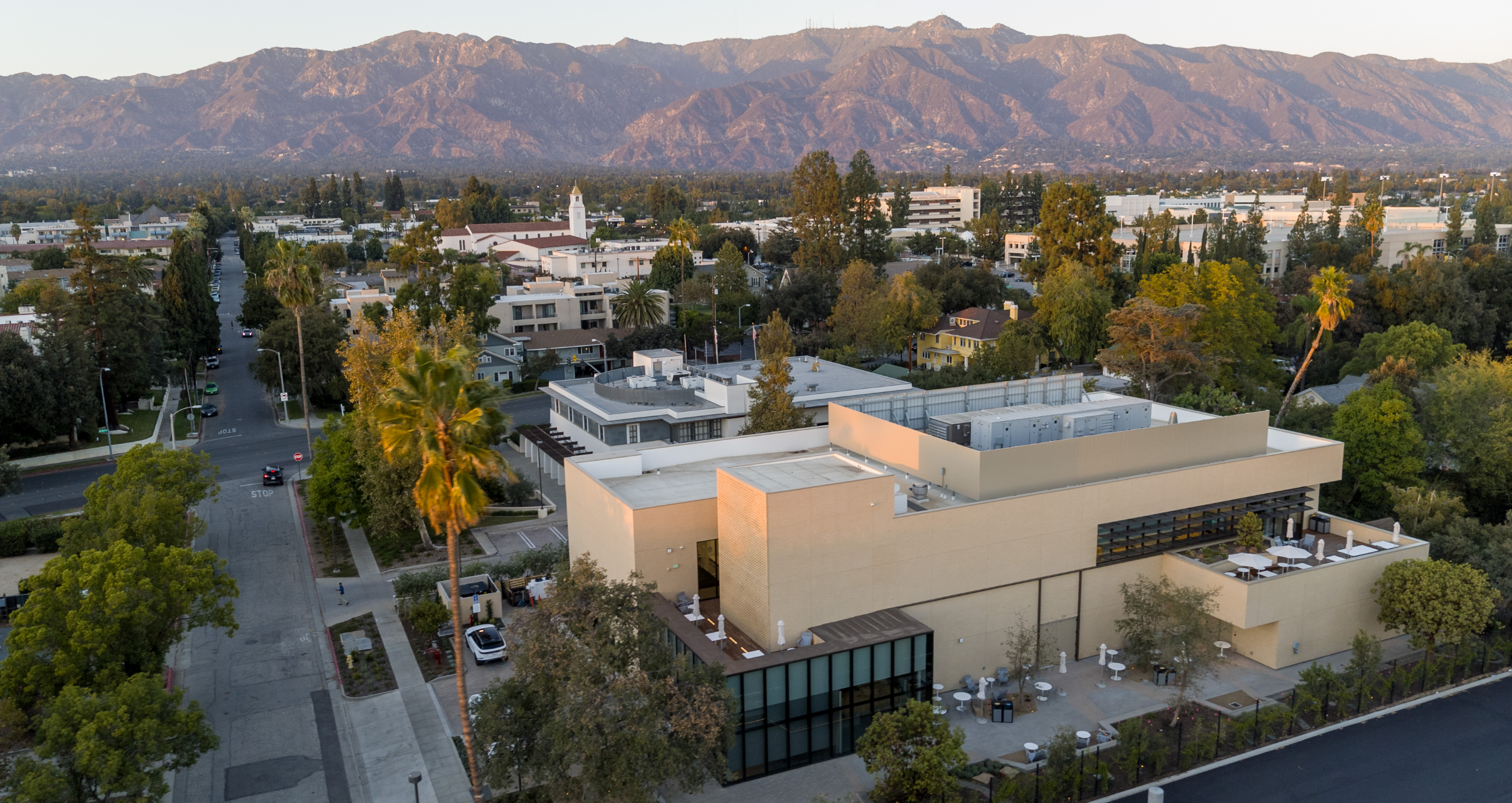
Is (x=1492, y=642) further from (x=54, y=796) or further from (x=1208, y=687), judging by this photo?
(x=54, y=796)

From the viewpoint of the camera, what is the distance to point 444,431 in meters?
20.8

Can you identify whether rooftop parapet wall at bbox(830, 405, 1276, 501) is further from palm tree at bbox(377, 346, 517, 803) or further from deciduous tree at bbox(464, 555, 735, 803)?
palm tree at bbox(377, 346, 517, 803)

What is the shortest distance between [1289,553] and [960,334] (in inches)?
1979

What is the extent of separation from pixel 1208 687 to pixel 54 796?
2949cm

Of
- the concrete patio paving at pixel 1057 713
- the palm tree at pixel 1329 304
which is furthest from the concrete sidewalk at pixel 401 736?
the palm tree at pixel 1329 304

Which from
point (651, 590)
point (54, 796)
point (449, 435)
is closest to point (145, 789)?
point (54, 796)

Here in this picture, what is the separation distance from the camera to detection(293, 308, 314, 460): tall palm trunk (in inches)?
2143

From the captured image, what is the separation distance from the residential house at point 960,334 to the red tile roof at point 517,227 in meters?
87.9

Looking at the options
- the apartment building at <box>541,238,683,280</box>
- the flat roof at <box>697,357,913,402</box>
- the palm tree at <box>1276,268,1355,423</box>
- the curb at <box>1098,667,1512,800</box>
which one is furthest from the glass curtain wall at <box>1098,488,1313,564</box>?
the apartment building at <box>541,238,683,280</box>

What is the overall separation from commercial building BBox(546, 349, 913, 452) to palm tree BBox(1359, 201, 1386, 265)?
64.7 m

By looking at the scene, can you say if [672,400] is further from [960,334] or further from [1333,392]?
[1333,392]

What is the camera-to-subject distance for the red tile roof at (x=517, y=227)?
155m

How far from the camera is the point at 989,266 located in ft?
329

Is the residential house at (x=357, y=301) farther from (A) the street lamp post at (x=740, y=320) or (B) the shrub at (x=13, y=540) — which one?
(B) the shrub at (x=13, y=540)
